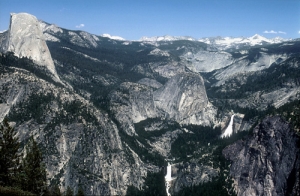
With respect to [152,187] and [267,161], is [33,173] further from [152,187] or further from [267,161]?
[267,161]

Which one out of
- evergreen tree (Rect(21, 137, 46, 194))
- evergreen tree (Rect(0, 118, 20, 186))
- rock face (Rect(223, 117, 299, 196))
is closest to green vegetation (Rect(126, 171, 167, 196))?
rock face (Rect(223, 117, 299, 196))

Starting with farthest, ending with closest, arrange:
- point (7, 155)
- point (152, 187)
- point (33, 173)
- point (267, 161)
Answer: point (152, 187) < point (267, 161) < point (33, 173) < point (7, 155)

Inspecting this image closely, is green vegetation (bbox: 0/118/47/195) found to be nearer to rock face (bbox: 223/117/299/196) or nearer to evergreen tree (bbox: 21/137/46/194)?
evergreen tree (bbox: 21/137/46/194)

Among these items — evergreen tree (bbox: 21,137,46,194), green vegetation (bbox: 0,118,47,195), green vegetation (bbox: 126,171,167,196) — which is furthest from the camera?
green vegetation (bbox: 126,171,167,196)

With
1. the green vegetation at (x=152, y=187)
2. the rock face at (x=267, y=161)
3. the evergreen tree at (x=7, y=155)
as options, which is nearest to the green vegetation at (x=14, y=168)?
the evergreen tree at (x=7, y=155)

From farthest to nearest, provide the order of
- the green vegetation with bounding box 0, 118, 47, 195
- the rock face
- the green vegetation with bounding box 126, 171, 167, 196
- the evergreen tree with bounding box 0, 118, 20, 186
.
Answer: the green vegetation with bounding box 126, 171, 167, 196 < the rock face < the green vegetation with bounding box 0, 118, 47, 195 < the evergreen tree with bounding box 0, 118, 20, 186

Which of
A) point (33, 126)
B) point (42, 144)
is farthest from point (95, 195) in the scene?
point (33, 126)

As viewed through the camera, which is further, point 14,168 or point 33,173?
point 14,168

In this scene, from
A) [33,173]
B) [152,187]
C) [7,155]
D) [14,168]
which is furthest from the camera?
[152,187]

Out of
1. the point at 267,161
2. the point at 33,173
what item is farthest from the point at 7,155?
the point at 267,161

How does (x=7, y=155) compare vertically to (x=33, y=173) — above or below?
above
